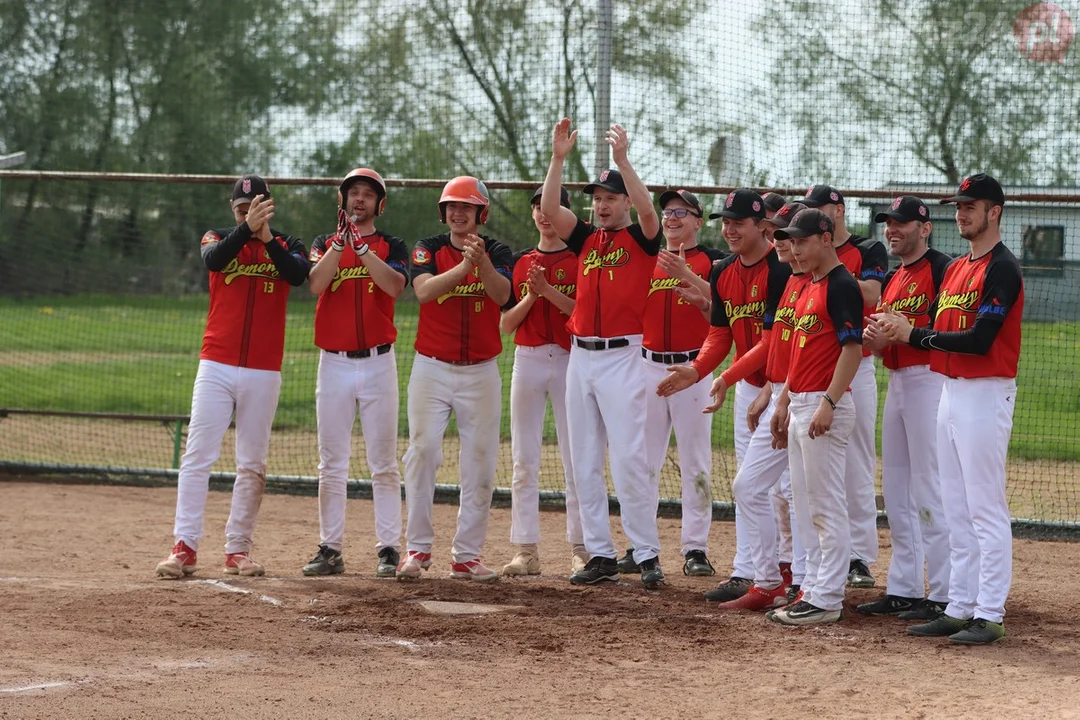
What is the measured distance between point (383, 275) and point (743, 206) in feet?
6.62

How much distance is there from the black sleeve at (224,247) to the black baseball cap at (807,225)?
3.01 meters

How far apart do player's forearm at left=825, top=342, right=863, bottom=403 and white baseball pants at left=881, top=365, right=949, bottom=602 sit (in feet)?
2.25

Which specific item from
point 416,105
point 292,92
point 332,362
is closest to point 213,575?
point 332,362

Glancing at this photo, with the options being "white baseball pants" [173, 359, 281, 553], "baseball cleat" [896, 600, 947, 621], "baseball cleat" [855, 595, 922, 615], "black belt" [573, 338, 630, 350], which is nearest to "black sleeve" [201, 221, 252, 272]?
"white baseball pants" [173, 359, 281, 553]

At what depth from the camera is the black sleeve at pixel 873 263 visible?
6422 mm

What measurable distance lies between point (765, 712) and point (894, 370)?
2392 millimetres

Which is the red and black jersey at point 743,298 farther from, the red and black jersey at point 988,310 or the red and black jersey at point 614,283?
the red and black jersey at point 988,310

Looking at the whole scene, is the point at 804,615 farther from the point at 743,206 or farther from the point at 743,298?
the point at 743,206

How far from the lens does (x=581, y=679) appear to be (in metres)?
4.79

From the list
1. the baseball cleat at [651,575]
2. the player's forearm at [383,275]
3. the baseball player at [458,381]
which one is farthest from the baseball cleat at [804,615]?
the player's forearm at [383,275]

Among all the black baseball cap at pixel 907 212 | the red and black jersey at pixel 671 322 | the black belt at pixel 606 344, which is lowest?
the black belt at pixel 606 344

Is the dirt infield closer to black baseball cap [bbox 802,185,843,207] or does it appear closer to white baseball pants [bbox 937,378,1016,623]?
white baseball pants [bbox 937,378,1016,623]

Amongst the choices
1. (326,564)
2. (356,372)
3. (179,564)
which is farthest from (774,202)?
(179,564)

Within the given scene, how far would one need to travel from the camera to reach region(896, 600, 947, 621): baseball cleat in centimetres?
593
